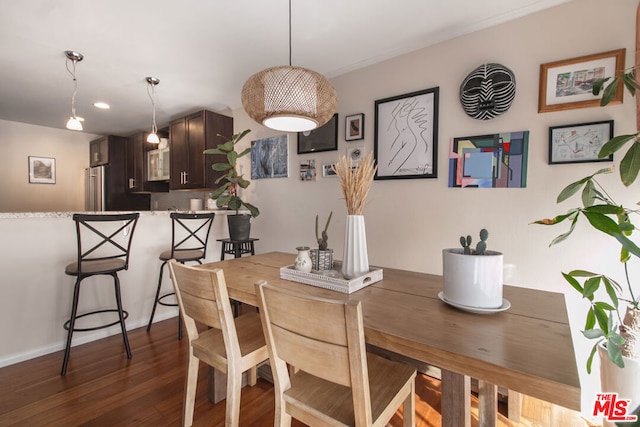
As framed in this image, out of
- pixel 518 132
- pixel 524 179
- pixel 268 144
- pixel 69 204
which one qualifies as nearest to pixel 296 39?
pixel 268 144

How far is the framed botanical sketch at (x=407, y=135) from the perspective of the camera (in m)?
2.10

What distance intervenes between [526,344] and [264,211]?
2820 mm

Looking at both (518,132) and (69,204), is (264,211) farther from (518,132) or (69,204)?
(69,204)

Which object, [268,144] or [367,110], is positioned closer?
[367,110]

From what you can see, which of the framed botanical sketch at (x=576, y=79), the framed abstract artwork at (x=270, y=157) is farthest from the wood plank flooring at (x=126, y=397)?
the framed abstract artwork at (x=270, y=157)

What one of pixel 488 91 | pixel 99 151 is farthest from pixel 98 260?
pixel 99 151

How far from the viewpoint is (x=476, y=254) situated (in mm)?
995

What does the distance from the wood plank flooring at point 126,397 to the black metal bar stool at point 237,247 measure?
39.5 inches

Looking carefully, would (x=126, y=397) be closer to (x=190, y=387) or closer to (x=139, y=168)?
(x=190, y=387)

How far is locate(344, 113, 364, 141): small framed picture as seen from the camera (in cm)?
245

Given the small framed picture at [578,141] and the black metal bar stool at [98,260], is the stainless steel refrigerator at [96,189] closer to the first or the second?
the black metal bar stool at [98,260]

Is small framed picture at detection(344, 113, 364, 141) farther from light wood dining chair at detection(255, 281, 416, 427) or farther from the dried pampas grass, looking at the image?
light wood dining chair at detection(255, 281, 416, 427)

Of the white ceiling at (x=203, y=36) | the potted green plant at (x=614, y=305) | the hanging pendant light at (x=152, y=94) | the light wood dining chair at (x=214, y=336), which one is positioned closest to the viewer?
the potted green plant at (x=614, y=305)

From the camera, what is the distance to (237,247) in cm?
291
